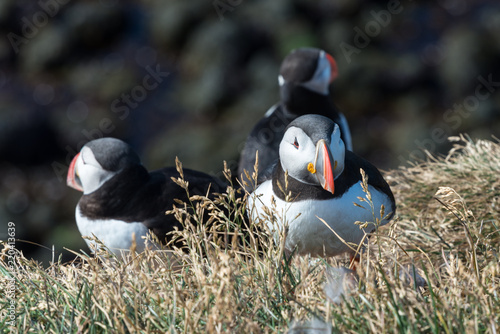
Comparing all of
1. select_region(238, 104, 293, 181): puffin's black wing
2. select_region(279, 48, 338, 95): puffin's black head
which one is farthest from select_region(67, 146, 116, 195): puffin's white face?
select_region(279, 48, 338, 95): puffin's black head

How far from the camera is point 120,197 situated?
126 inches

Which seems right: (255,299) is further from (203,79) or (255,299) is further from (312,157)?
(203,79)

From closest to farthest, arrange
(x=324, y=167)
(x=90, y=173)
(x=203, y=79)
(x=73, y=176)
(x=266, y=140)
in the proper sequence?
(x=324, y=167)
(x=90, y=173)
(x=73, y=176)
(x=266, y=140)
(x=203, y=79)

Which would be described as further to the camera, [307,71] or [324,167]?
[307,71]

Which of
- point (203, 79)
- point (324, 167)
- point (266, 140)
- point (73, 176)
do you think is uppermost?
point (73, 176)

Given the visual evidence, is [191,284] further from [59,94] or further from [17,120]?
[59,94]

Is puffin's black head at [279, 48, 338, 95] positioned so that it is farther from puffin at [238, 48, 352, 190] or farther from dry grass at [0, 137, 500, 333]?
dry grass at [0, 137, 500, 333]

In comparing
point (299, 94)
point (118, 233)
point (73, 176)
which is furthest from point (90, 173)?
point (299, 94)

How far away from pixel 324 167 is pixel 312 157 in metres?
0.08

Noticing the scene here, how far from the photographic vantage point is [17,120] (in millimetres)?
8320

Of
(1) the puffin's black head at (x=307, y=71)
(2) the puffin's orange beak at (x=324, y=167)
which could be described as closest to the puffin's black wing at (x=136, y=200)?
(2) the puffin's orange beak at (x=324, y=167)

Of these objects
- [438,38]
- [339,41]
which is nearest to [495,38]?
[438,38]

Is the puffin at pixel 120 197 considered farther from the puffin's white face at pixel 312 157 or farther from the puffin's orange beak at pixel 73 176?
the puffin's white face at pixel 312 157

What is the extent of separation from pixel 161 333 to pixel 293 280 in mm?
498
